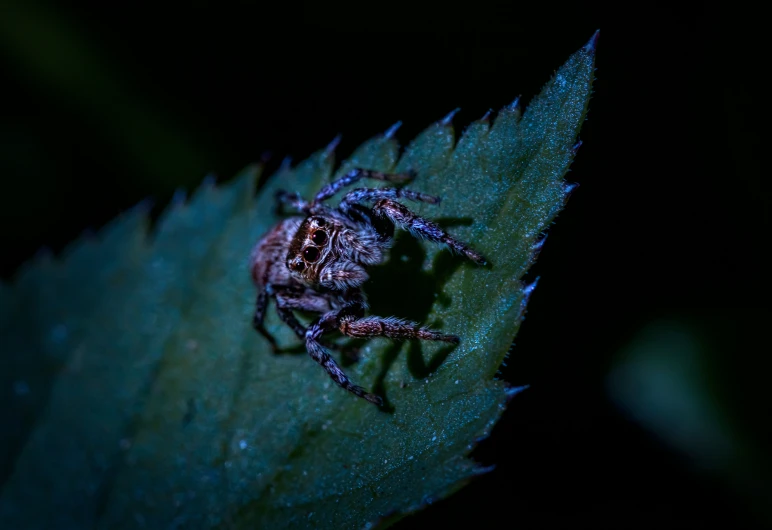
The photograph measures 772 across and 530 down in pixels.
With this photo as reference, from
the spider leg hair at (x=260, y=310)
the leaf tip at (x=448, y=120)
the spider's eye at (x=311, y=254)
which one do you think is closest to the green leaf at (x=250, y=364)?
the leaf tip at (x=448, y=120)

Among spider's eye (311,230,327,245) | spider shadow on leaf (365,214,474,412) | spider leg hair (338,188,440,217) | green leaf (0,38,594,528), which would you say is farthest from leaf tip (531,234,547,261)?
spider's eye (311,230,327,245)

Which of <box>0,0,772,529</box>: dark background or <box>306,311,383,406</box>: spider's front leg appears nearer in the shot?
<box>306,311,383,406</box>: spider's front leg

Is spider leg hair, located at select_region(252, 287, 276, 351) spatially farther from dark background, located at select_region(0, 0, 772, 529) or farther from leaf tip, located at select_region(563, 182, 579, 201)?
leaf tip, located at select_region(563, 182, 579, 201)

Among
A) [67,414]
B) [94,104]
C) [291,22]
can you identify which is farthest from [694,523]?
[94,104]

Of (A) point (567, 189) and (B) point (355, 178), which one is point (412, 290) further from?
(A) point (567, 189)

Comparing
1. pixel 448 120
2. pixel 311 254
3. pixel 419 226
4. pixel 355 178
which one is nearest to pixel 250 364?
pixel 311 254

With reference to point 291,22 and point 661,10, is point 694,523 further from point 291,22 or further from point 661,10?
point 291,22

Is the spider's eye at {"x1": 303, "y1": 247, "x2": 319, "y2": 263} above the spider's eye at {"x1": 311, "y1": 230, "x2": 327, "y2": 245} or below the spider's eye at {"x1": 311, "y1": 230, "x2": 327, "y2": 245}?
below
